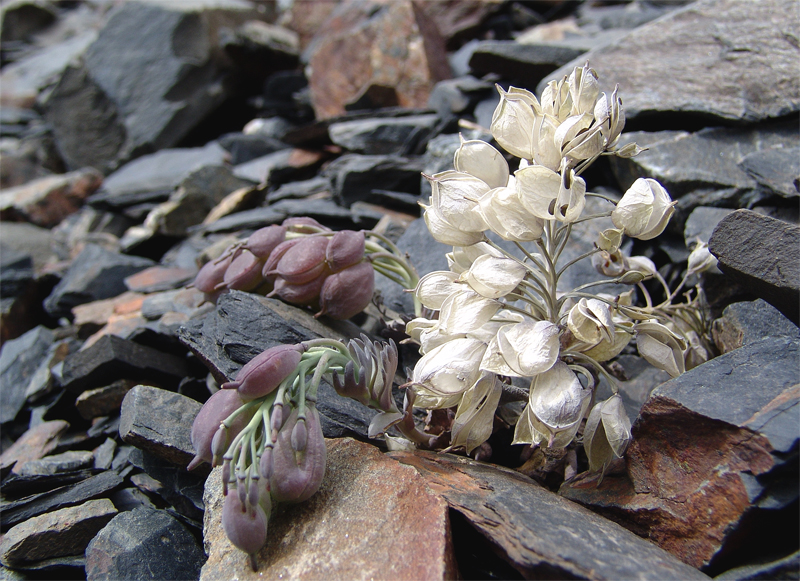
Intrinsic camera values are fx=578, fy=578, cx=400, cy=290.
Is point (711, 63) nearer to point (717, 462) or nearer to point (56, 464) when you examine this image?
point (717, 462)

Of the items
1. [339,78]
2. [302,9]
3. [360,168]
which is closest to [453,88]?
[360,168]

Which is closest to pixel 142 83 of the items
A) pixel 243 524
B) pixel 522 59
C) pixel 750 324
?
pixel 522 59

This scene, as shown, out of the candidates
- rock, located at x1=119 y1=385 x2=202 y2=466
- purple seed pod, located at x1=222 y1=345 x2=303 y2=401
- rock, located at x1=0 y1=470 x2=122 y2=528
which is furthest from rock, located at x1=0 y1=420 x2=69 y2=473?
purple seed pod, located at x1=222 y1=345 x2=303 y2=401

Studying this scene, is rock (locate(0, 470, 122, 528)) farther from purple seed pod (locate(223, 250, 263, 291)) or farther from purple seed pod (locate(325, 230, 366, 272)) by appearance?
purple seed pod (locate(325, 230, 366, 272))

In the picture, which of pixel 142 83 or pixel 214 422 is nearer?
pixel 214 422

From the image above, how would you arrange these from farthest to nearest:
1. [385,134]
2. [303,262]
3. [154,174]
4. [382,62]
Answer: [154,174] → [382,62] → [385,134] → [303,262]

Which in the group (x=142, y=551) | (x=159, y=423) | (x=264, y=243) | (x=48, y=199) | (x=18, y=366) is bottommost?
(x=48, y=199)
